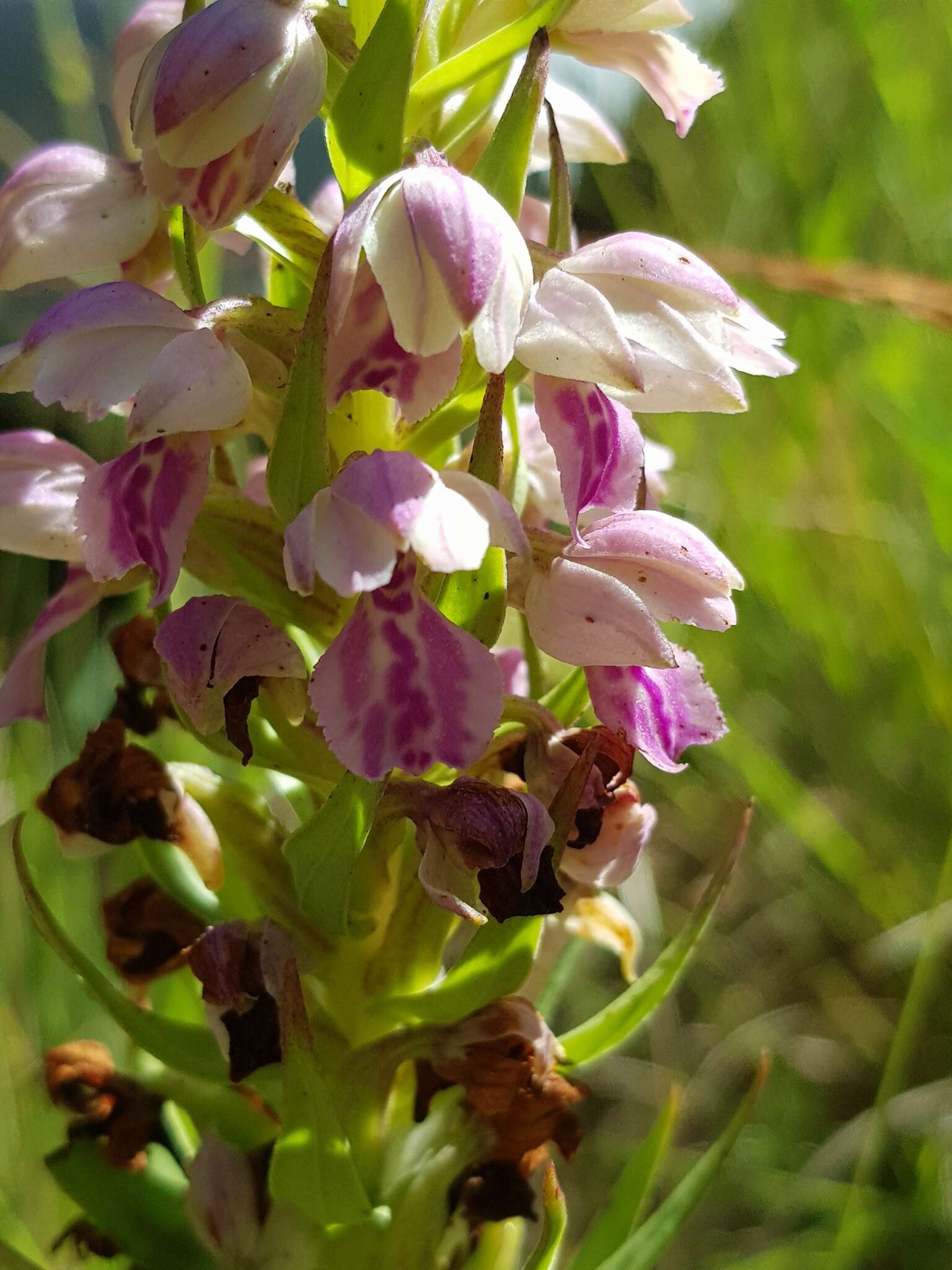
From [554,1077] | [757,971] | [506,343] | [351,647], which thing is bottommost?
[757,971]

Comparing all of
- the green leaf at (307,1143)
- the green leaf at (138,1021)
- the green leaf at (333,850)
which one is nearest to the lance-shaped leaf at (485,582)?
the green leaf at (333,850)

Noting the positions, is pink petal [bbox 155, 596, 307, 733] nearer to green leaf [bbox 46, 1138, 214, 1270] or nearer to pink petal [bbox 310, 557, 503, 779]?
pink petal [bbox 310, 557, 503, 779]

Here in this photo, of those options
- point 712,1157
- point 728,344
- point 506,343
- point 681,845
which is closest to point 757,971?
point 681,845

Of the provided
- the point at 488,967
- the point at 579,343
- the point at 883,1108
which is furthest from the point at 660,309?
the point at 883,1108

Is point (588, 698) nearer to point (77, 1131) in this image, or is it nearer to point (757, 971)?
point (77, 1131)

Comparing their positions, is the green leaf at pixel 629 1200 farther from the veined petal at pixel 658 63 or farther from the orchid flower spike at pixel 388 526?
the veined petal at pixel 658 63

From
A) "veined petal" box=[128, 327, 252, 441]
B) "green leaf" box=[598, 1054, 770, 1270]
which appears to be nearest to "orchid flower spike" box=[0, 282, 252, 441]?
"veined petal" box=[128, 327, 252, 441]

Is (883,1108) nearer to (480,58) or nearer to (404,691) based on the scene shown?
(404,691)
